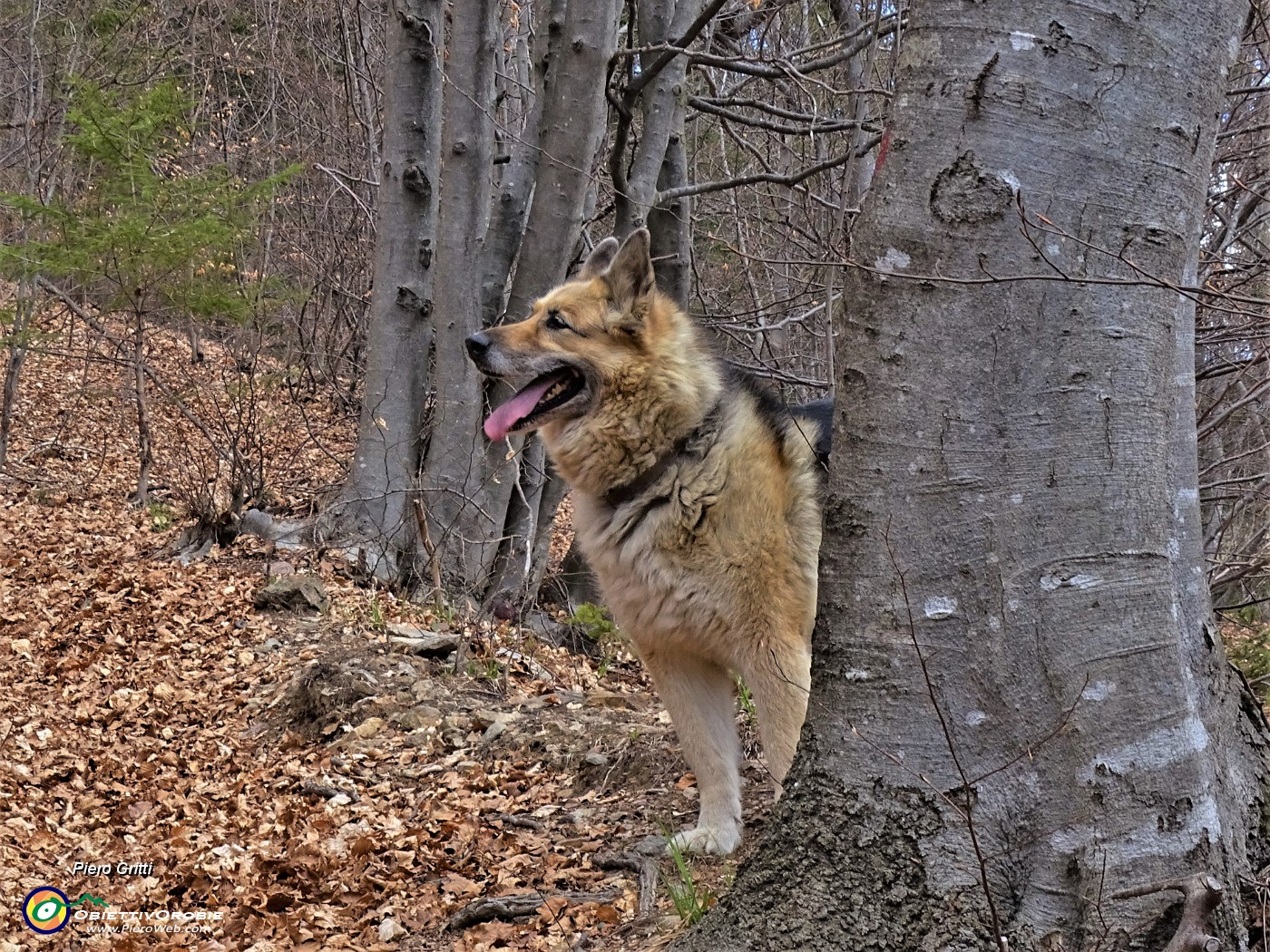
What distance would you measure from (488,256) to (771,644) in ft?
19.7

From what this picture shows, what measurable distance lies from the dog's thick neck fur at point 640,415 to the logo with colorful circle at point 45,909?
2510 mm

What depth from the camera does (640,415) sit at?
14.6ft

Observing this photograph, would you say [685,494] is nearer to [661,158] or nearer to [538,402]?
[538,402]

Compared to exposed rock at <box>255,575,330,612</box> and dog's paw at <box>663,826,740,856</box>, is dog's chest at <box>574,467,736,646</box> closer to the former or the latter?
dog's paw at <box>663,826,740,856</box>

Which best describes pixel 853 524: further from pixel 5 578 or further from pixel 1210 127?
pixel 5 578

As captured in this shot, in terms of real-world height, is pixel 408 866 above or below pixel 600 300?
below

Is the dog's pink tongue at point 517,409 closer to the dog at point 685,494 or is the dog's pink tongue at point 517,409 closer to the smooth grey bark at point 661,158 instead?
the dog at point 685,494

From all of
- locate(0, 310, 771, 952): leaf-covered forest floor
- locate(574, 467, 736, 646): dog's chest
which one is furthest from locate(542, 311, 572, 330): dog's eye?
locate(0, 310, 771, 952): leaf-covered forest floor

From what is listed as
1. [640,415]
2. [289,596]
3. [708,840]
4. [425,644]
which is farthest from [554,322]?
[289,596]

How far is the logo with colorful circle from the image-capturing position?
3.85 m

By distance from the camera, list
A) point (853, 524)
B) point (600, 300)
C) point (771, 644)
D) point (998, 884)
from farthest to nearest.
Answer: point (600, 300) → point (771, 644) → point (853, 524) → point (998, 884)

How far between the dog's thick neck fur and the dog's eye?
338mm

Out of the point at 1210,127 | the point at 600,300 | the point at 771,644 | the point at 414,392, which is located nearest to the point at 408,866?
the point at 771,644

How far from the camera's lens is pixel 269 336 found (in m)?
13.8
